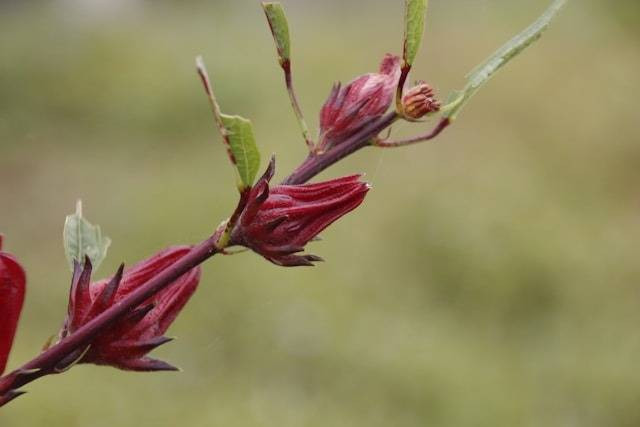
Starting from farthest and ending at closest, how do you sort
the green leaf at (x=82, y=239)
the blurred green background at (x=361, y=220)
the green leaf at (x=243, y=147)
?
the blurred green background at (x=361, y=220) → the green leaf at (x=82, y=239) → the green leaf at (x=243, y=147)

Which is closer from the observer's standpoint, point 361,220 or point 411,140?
point 411,140

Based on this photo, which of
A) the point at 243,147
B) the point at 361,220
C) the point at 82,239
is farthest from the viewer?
the point at 361,220

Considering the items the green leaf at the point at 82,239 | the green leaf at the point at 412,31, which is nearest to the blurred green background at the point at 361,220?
the green leaf at the point at 82,239

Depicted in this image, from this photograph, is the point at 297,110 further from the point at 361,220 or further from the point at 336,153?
the point at 361,220

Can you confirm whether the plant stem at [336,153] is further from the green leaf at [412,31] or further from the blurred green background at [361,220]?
the blurred green background at [361,220]

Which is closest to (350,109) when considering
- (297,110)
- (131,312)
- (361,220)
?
(297,110)

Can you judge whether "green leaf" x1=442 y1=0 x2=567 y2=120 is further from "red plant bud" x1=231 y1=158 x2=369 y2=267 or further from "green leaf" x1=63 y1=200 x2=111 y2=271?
"green leaf" x1=63 y1=200 x2=111 y2=271
